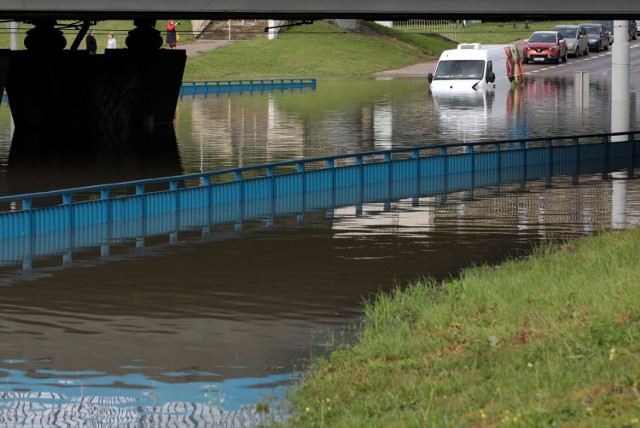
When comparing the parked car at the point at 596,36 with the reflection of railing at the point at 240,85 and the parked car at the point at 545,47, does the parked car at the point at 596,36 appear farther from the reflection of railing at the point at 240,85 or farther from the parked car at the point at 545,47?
the reflection of railing at the point at 240,85

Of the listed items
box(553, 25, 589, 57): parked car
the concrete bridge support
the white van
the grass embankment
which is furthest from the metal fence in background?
the grass embankment

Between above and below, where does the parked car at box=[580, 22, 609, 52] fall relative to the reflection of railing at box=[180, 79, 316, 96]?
above

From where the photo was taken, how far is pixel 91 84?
4400cm

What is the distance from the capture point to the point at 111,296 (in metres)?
16.0

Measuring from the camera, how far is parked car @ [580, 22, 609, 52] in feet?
288

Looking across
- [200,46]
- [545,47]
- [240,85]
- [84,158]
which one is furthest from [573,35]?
[84,158]

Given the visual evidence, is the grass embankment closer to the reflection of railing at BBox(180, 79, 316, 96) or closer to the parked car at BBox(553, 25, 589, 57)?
the reflection of railing at BBox(180, 79, 316, 96)

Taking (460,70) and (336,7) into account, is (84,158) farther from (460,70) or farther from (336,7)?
(460,70)

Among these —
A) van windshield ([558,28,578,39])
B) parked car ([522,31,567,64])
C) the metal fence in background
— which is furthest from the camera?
the metal fence in background

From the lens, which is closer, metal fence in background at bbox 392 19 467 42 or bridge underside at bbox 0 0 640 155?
bridge underside at bbox 0 0 640 155

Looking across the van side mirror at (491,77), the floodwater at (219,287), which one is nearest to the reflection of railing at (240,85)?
the van side mirror at (491,77)

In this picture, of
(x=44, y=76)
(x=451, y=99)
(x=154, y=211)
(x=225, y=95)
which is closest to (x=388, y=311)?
(x=154, y=211)

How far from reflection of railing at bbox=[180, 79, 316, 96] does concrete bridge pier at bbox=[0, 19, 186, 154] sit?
707 inches

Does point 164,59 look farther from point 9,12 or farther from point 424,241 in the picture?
point 424,241
